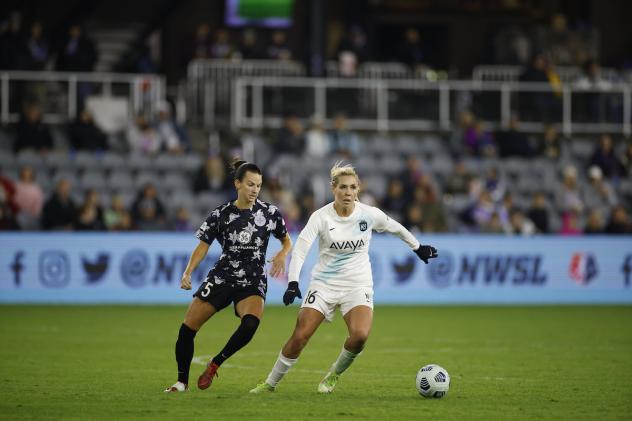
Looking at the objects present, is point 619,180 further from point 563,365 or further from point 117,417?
point 117,417

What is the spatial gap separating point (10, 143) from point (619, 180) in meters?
13.1

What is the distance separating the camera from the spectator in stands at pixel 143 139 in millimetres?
25875

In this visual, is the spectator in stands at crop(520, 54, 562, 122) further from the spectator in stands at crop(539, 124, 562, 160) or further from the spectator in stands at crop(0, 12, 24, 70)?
the spectator in stands at crop(0, 12, 24, 70)

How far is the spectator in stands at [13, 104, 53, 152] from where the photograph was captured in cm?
2502

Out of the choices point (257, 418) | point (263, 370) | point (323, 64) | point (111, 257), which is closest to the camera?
point (257, 418)

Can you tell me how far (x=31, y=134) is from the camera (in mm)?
25109

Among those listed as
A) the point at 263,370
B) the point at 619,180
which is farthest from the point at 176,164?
the point at 263,370

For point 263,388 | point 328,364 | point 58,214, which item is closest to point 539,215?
point 58,214

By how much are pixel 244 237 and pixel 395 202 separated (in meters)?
14.1

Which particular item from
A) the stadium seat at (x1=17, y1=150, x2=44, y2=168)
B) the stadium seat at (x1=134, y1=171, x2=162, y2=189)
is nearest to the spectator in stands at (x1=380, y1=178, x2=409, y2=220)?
the stadium seat at (x1=134, y1=171, x2=162, y2=189)

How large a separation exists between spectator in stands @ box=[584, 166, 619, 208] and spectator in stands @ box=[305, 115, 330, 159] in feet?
19.2

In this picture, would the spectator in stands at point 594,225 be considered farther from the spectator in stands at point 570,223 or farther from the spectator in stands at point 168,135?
the spectator in stands at point 168,135

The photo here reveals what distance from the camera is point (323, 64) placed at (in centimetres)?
2792

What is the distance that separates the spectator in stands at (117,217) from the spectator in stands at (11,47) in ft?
14.0
